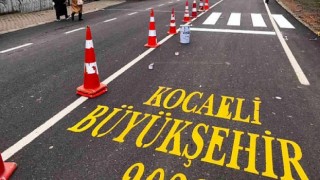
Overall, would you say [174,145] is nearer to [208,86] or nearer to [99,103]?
[99,103]

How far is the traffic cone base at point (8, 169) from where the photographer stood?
122 inches

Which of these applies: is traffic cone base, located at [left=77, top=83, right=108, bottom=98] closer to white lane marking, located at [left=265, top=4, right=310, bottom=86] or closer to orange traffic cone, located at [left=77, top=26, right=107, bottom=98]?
orange traffic cone, located at [left=77, top=26, right=107, bottom=98]

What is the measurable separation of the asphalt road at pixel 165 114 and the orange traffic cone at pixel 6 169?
66 mm

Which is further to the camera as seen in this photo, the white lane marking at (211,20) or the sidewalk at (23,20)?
the white lane marking at (211,20)

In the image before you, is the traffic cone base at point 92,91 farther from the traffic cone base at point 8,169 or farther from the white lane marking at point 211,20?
the white lane marking at point 211,20

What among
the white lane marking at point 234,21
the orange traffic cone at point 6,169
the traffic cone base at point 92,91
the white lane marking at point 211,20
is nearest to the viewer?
the orange traffic cone at point 6,169

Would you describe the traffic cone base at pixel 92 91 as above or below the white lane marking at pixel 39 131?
above

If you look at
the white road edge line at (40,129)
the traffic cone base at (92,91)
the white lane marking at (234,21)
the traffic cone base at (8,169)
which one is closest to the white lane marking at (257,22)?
the white lane marking at (234,21)

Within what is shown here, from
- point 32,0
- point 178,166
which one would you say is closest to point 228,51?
point 178,166

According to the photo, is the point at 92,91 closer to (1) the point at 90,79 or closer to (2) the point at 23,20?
(1) the point at 90,79

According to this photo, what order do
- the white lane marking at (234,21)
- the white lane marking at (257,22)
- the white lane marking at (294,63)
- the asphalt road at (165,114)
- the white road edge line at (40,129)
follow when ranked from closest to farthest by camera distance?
the asphalt road at (165,114)
the white road edge line at (40,129)
the white lane marking at (294,63)
the white lane marking at (257,22)
the white lane marking at (234,21)

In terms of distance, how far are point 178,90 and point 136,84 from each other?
84cm

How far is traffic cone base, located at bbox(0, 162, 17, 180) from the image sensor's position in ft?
10.2

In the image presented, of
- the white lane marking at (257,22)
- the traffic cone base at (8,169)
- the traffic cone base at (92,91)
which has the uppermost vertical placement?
the white lane marking at (257,22)
